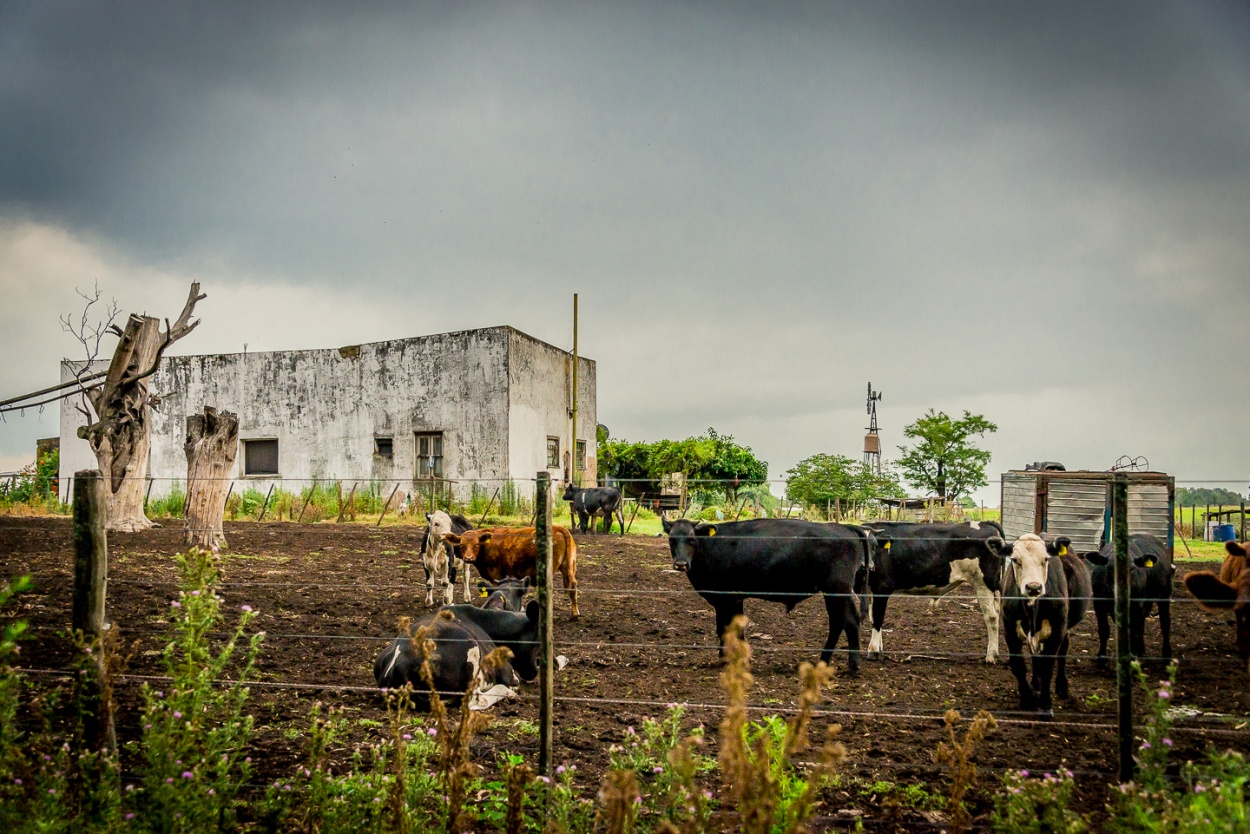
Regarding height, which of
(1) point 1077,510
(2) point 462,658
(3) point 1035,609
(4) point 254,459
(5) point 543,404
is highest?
(5) point 543,404

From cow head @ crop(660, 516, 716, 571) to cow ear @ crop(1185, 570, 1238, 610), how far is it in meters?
4.67

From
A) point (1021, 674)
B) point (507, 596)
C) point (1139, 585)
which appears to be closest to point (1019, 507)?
point (1139, 585)

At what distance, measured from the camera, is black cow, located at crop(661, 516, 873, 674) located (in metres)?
7.60

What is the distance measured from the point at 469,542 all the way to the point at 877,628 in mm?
4500

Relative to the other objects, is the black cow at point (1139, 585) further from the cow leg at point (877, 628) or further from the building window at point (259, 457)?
the building window at point (259, 457)

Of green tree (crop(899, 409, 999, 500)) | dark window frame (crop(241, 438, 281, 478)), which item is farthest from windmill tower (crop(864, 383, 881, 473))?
dark window frame (crop(241, 438, 281, 478))

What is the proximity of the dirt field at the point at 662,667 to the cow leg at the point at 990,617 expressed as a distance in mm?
183

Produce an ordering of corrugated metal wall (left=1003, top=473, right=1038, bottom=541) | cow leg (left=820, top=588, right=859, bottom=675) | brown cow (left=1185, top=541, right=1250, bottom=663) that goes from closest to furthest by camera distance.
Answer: brown cow (left=1185, top=541, right=1250, bottom=663), cow leg (left=820, top=588, right=859, bottom=675), corrugated metal wall (left=1003, top=473, right=1038, bottom=541)

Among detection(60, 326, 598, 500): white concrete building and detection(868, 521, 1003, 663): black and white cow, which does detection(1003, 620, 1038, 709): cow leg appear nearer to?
detection(868, 521, 1003, 663): black and white cow

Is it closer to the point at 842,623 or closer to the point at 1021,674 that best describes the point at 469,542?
the point at 842,623

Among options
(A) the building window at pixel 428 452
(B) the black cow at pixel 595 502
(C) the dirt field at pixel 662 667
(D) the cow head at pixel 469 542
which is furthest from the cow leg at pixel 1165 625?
(A) the building window at pixel 428 452

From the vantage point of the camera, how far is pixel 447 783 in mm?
3104

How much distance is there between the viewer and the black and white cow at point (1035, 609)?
19.1 ft

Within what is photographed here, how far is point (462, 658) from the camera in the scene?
5.86 meters
